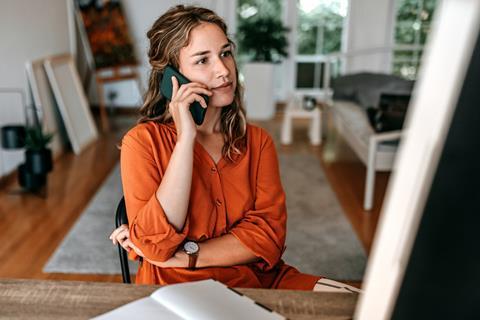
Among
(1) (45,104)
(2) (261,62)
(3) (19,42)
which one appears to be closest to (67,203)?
(1) (45,104)

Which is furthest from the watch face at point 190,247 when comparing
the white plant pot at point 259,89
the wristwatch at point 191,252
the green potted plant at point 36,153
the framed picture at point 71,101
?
the white plant pot at point 259,89

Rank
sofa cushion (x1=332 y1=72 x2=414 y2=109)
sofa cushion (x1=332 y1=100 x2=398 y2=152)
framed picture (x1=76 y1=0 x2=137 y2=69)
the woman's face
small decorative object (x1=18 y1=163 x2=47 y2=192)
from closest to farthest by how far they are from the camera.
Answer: the woman's face
sofa cushion (x1=332 y1=100 x2=398 y2=152)
small decorative object (x1=18 y1=163 x2=47 y2=192)
sofa cushion (x1=332 y1=72 x2=414 y2=109)
framed picture (x1=76 y1=0 x2=137 y2=69)

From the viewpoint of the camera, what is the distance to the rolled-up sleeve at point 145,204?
1.21 meters

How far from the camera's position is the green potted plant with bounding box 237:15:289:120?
20.6 feet

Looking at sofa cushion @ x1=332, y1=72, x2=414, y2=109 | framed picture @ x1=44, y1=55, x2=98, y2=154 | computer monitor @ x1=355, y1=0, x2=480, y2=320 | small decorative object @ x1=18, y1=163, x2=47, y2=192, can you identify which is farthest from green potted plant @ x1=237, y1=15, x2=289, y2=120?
computer monitor @ x1=355, y1=0, x2=480, y2=320

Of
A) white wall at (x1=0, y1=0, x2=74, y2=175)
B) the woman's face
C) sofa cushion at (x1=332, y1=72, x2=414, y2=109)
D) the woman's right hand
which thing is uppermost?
the woman's face

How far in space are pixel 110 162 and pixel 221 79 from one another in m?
3.39

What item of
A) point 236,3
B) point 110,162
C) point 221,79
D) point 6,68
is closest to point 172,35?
point 221,79

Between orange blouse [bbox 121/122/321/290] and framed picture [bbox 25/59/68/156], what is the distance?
306 cm

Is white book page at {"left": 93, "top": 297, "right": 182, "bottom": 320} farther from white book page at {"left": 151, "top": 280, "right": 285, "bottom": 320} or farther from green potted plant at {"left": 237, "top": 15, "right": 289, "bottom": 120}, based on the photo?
green potted plant at {"left": 237, "top": 15, "right": 289, "bottom": 120}

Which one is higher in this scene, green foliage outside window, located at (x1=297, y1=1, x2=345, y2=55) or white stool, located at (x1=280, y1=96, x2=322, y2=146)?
green foliage outside window, located at (x1=297, y1=1, x2=345, y2=55)

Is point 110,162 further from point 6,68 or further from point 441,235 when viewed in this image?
point 441,235

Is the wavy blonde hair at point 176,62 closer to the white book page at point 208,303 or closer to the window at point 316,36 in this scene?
the white book page at point 208,303

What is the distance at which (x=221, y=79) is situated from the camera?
1.32 m
